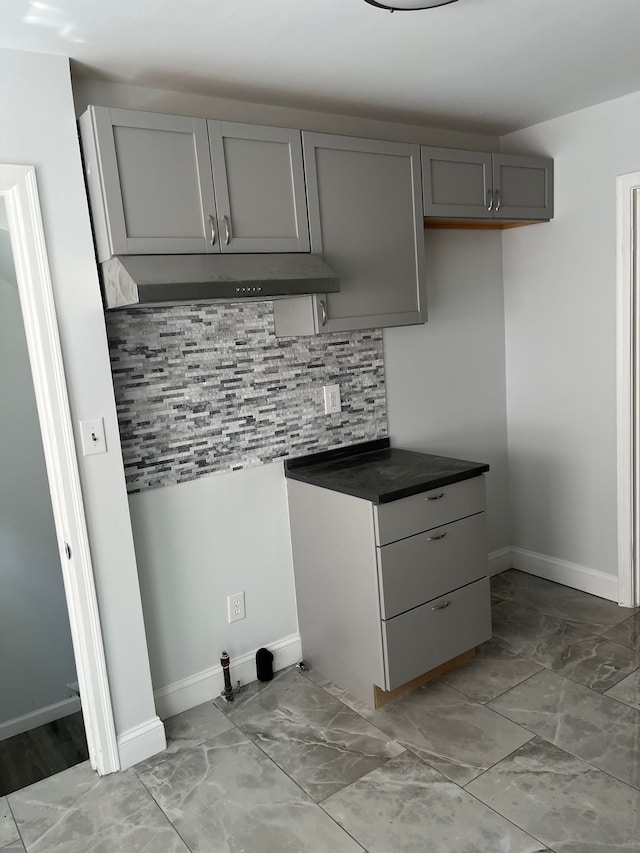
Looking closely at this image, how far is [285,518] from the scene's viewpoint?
2936 millimetres

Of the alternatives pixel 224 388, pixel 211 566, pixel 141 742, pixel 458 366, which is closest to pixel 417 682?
pixel 211 566

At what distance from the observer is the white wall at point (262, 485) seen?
2.60 meters

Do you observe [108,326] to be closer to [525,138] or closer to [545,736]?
[545,736]

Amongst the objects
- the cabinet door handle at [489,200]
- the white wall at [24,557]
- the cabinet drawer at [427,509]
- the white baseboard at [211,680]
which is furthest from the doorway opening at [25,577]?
the cabinet door handle at [489,200]

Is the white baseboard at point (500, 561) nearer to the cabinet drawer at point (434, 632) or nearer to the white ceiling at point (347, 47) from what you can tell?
the cabinet drawer at point (434, 632)

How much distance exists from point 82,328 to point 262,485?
1017mm

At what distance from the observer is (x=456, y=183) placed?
2959 millimetres

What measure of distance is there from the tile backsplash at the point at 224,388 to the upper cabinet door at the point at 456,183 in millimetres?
Result: 629

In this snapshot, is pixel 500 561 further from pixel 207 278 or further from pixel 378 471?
pixel 207 278

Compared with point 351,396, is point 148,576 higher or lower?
lower

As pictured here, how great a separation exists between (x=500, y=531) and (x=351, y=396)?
1.37 m

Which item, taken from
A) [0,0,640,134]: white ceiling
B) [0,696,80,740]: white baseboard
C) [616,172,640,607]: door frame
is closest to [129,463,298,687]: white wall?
[0,696,80,740]: white baseboard

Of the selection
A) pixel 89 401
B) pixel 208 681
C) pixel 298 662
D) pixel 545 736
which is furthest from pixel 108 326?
pixel 545 736

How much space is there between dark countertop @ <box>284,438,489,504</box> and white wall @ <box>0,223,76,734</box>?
3.85ft
